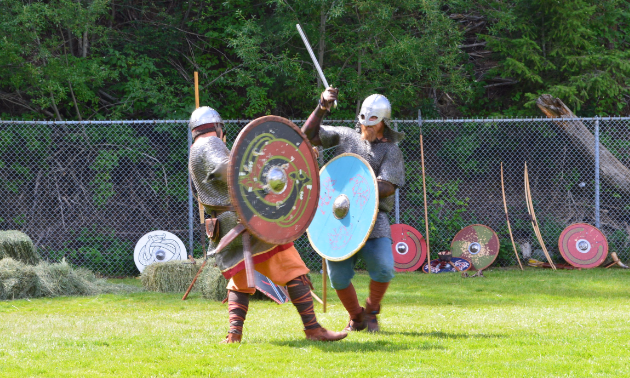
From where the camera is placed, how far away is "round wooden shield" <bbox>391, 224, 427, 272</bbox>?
9.11 m

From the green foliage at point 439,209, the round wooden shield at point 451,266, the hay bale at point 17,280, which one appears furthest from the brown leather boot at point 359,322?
the green foliage at point 439,209

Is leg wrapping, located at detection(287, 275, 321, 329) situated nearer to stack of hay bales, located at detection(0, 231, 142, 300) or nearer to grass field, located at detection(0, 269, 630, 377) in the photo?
grass field, located at detection(0, 269, 630, 377)

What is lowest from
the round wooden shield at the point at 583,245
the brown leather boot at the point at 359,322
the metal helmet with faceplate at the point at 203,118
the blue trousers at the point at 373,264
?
the round wooden shield at the point at 583,245

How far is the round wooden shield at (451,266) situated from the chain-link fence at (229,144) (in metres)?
0.42

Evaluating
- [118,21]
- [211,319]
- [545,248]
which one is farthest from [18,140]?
[545,248]

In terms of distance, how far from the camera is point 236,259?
13.8 feet

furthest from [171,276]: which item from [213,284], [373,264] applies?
[373,264]

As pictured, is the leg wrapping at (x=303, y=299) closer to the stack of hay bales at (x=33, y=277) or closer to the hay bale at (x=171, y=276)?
the hay bale at (x=171, y=276)

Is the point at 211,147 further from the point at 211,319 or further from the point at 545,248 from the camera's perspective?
the point at 545,248

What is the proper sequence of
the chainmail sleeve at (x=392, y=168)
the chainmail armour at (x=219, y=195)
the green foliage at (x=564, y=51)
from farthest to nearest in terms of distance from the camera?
1. the green foliage at (x=564, y=51)
2. the chainmail sleeve at (x=392, y=168)
3. the chainmail armour at (x=219, y=195)

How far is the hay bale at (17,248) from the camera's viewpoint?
24.5 feet

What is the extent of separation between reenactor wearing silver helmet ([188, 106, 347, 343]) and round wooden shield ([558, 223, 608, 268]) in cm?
586

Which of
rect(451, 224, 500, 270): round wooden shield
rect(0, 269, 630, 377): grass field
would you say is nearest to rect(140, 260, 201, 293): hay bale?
rect(0, 269, 630, 377): grass field

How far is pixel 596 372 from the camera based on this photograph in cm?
350
